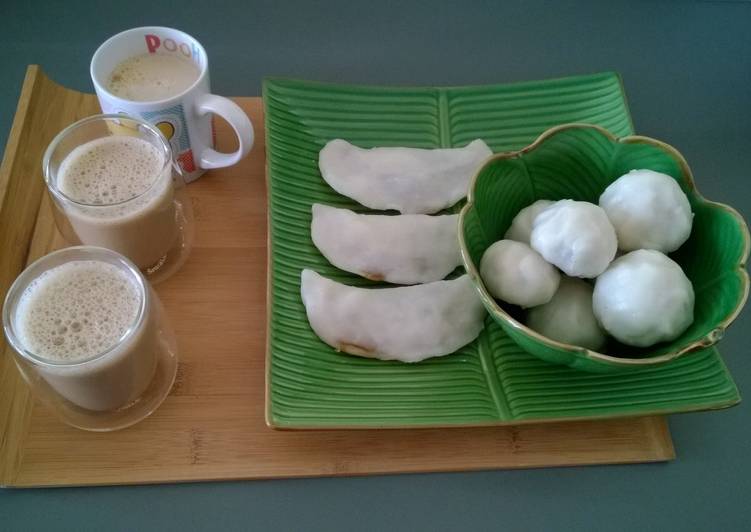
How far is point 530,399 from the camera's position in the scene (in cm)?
68

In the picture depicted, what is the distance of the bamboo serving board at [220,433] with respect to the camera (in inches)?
25.3

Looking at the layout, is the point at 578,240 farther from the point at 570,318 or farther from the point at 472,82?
the point at 472,82

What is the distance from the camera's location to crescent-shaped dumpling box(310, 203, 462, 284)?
29.9 inches

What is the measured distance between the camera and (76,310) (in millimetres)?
618

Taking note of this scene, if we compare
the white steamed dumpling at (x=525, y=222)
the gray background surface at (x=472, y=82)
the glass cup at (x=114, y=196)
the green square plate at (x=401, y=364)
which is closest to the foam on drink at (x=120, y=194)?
the glass cup at (x=114, y=196)

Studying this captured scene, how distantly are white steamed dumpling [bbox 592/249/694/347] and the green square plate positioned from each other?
0.18 feet

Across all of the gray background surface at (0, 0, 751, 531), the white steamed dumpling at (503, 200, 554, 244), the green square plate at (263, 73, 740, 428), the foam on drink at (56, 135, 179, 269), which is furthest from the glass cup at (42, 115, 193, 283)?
the white steamed dumpling at (503, 200, 554, 244)

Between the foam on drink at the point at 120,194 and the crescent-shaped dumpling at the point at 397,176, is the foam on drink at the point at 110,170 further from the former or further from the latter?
the crescent-shaped dumpling at the point at 397,176

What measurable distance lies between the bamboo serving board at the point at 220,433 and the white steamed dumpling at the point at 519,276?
126mm

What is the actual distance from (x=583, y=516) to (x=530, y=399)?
113mm

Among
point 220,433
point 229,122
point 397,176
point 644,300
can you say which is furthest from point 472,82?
point 220,433

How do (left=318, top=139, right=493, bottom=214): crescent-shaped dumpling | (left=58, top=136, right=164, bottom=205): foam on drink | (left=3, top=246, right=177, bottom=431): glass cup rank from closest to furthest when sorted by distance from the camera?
(left=3, top=246, right=177, bottom=431): glass cup
(left=58, top=136, right=164, bottom=205): foam on drink
(left=318, top=139, right=493, bottom=214): crescent-shaped dumpling

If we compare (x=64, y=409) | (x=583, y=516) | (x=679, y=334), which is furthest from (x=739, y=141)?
(x=64, y=409)

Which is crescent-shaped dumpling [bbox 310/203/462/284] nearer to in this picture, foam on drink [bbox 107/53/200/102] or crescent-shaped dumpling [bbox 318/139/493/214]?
crescent-shaped dumpling [bbox 318/139/493/214]
